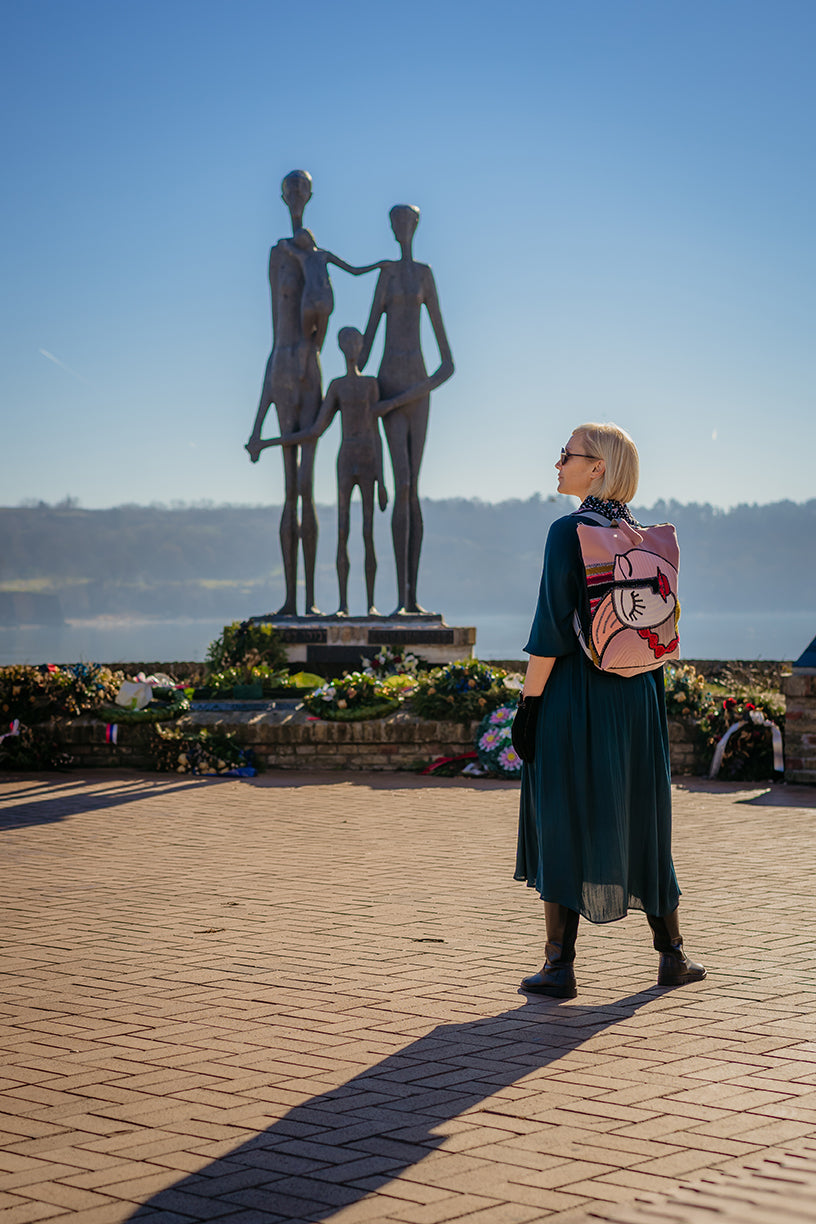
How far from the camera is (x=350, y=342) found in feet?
54.7

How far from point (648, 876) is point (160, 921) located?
2505 mm

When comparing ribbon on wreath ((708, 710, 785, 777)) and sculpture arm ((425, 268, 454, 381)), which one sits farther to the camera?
sculpture arm ((425, 268, 454, 381))

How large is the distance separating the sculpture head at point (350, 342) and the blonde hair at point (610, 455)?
12371 mm

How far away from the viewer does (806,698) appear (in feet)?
36.9

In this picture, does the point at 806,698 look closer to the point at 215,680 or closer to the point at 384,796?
the point at 384,796

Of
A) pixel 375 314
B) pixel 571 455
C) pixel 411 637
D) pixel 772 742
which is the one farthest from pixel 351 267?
pixel 571 455

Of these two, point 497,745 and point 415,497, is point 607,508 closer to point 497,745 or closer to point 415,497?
point 497,745

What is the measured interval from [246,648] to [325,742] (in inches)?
137

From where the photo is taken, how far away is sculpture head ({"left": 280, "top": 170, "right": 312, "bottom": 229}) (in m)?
16.8

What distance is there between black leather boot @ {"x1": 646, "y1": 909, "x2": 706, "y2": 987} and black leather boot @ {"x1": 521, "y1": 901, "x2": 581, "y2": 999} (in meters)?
0.33

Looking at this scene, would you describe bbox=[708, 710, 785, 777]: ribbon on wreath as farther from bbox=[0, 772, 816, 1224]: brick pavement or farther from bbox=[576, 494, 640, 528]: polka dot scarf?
bbox=[576, 494, 640, 528]: polka dot scarf

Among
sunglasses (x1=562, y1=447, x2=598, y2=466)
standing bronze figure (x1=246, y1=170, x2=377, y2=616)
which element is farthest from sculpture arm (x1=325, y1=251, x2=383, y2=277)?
sunglasses (x1=562, y1=447, x2=598, y2=466)

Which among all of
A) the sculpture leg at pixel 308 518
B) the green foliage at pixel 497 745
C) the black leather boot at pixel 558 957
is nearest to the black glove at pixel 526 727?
the black leather boot at pixel 558 957

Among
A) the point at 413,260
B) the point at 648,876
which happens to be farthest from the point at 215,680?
the point at 648,876
